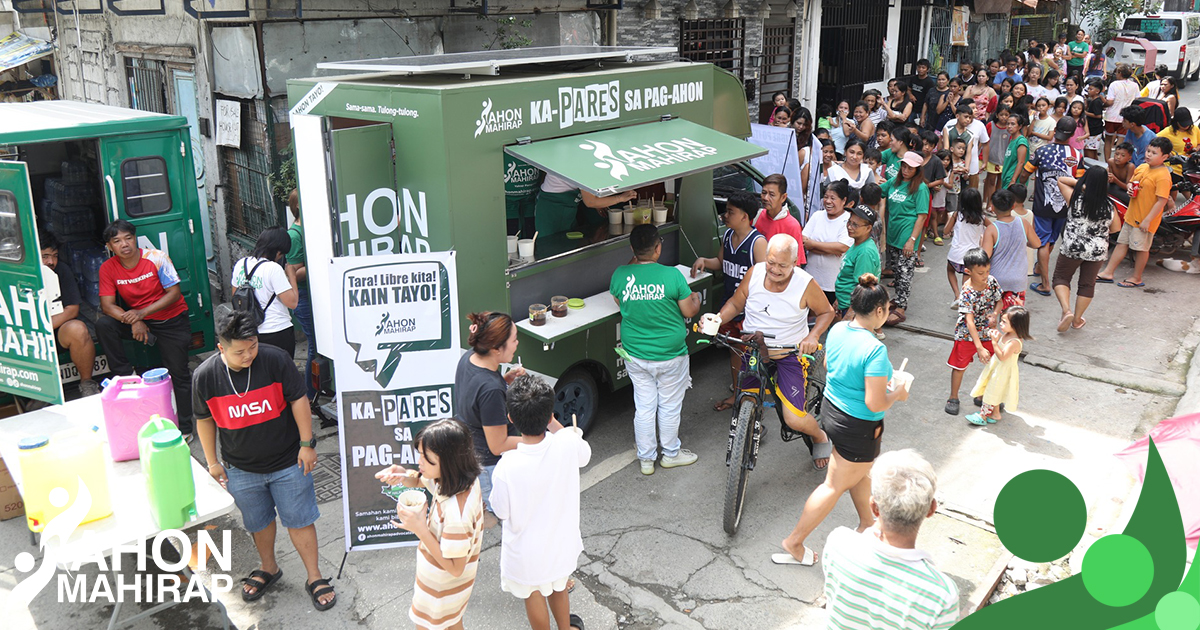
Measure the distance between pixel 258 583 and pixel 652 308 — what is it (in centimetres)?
283

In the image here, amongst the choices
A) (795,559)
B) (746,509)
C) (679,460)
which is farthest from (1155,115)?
(795,559)

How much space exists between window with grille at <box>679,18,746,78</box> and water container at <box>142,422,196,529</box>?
9.47 meters

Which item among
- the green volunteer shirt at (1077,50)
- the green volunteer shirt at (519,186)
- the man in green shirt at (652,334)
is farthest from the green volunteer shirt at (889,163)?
the green volunteer shirt at (1077,50)

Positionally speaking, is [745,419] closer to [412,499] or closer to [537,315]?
[537,315]

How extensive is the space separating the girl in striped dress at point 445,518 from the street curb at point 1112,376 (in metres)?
6.02

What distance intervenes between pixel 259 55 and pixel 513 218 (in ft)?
9.82

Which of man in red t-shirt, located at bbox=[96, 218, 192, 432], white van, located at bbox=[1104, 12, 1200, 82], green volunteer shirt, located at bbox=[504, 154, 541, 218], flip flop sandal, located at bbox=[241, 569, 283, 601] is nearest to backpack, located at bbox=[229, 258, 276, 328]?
man in red t-shirt, located at bbox=[96, 218, 192, 432]

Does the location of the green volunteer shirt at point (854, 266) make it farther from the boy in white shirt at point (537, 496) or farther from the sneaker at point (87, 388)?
the sneaker at point (87, 388)

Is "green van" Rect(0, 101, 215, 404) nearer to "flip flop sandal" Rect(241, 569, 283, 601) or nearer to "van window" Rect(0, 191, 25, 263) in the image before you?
"van window" Rect(0, 191, 25, 263)

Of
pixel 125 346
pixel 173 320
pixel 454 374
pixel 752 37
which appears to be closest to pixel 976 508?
pixel 454 374

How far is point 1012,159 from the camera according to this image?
1089 centimetres

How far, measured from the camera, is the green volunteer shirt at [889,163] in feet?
30.5

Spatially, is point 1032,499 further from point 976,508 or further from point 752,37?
point 752,37

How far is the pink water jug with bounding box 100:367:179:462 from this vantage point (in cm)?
461
